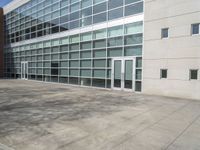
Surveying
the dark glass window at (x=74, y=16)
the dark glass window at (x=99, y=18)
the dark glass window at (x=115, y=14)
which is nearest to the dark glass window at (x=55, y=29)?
the dark glass window at (x=74, y=16)

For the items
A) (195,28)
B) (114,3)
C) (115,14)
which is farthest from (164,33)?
(114,3)

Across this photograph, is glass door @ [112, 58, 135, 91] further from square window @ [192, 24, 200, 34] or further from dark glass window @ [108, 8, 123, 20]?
square window @ [192, 24, 200, 34]

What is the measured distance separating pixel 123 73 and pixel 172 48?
12.3ft

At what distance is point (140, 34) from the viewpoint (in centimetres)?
1223

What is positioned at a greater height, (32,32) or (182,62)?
(32,32)

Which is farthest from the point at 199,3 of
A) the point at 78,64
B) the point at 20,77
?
the point at 20,77

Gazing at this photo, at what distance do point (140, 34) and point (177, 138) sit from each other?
351 inches

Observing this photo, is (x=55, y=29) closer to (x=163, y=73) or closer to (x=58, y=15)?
(x=58, y=15)

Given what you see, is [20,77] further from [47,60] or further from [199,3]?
[199,3]

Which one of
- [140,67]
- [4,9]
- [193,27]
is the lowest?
[140,67]

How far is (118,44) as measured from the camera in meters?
13.5

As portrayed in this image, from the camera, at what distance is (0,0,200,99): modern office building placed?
10328mm

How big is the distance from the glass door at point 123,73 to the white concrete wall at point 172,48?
3.19ft

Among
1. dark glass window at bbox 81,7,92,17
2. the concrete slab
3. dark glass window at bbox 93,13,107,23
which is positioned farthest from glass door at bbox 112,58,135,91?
the concrete slab
